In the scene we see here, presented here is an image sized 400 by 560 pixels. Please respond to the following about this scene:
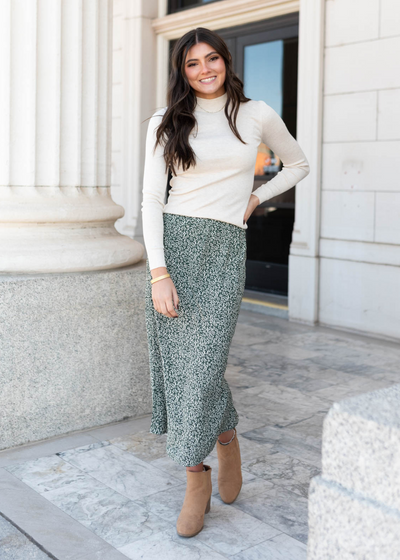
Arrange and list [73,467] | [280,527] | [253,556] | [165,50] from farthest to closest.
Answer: [165,50]
[73,467]
[280,527]
[253,556]

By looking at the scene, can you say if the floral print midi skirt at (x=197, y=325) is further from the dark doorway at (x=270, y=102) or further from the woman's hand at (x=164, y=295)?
the dark doorway at (x=270, y=102)

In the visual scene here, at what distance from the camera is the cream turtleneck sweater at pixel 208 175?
271cm

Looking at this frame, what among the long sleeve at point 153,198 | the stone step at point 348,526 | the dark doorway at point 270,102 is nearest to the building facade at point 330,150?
the dark doorway at point 270,102

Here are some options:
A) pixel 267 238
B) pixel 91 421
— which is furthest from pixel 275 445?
pixel 267 238

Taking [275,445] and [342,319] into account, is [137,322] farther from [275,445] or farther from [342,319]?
[342,319]

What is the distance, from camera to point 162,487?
3.19m

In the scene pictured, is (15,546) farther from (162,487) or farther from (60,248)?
(60,248)

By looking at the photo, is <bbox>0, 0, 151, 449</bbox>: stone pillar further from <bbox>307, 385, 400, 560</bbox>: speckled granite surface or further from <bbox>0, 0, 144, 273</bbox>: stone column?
<bbox>307, 385, 400, 560</bbox>: speckled granite surface

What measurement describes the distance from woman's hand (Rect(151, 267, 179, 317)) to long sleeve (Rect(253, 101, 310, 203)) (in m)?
0.61

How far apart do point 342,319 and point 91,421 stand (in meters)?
3.48

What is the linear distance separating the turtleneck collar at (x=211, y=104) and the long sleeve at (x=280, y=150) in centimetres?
18

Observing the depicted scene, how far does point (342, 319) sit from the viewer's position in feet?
22.2

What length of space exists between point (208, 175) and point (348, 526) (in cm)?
148

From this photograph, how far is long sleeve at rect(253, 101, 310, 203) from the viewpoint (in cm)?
289
